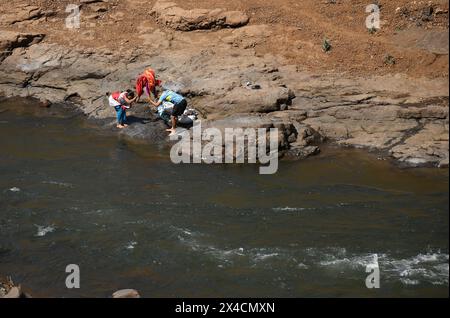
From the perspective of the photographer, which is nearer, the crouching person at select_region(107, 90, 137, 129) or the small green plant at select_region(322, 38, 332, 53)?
the crouching person at select_region(107, 90, 137, 129)

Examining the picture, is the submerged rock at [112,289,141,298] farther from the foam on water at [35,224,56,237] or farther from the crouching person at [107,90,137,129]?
the crouching person at [107,90,137,129]

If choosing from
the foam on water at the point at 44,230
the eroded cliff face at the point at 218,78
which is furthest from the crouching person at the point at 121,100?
the foam on water at the point at 44,230

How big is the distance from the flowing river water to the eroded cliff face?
0.82m

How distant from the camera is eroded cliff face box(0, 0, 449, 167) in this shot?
14.7 metres

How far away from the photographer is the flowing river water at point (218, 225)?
10.2m

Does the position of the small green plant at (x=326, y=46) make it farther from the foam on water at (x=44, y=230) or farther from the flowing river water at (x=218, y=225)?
the foam on water at (x=44, y=230)

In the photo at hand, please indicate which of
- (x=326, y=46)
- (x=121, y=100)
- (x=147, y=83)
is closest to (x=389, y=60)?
(x=326, y=46)

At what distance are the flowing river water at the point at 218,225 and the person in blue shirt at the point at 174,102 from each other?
0.81m

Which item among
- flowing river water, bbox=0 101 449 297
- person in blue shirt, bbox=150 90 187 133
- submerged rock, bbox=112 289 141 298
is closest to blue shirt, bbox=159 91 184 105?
person in blue shirt, bbox=150 90 187 133

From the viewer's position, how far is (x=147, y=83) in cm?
1600

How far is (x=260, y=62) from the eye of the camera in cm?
1719

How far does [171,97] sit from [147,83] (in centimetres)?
89

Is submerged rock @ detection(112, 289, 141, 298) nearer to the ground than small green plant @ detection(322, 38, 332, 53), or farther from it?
nearer to the ground

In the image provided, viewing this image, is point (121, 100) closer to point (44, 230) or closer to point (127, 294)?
point (44, 230)
